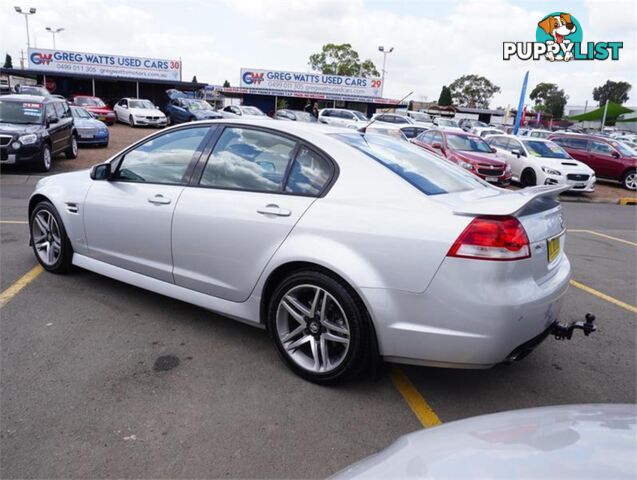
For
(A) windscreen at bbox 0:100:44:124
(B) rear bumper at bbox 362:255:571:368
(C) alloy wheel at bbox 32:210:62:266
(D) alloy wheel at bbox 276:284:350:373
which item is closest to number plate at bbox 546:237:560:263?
(B) rear bumper at bbox 362:255:571:368

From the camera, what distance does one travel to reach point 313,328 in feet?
10.1

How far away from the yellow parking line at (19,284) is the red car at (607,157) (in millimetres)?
17872

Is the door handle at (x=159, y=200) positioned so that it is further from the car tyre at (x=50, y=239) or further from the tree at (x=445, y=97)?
the tree at (x=445, y=97)

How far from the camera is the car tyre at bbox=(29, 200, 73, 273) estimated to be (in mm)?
4566

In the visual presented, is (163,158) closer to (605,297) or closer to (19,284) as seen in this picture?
(19,284)

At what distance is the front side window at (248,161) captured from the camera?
3320mm

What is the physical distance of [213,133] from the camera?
3684mm

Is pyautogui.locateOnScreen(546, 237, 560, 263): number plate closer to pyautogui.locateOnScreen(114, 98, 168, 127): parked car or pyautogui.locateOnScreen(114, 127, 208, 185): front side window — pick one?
pyautogui.locateOnScreen(114, 127, 208, 185): front side window

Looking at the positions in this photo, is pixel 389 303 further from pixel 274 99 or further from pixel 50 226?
pixel 274 99

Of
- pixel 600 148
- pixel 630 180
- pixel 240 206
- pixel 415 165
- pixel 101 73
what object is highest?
pixel 101 73

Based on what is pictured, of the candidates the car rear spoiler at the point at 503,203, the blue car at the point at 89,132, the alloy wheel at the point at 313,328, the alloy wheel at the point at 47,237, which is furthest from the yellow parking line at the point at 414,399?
the blue car at the point at 89,132

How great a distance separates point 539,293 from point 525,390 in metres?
0.79

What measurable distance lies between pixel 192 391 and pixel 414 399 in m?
1.32

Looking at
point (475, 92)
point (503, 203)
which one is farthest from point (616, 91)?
point (503, 203)
